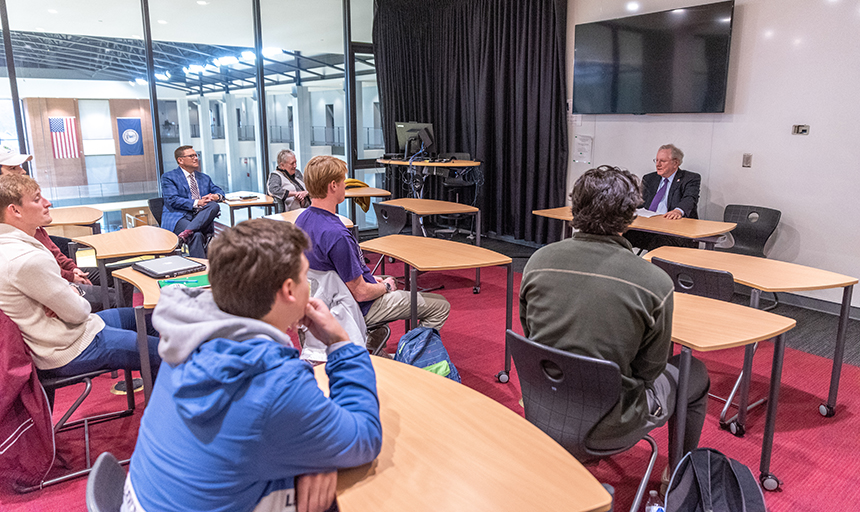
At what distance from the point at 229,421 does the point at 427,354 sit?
1468 millimetres

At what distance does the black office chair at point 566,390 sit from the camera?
1.63 meters

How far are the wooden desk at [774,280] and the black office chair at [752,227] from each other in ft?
5.33

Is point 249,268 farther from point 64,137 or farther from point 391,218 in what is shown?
point 64,137

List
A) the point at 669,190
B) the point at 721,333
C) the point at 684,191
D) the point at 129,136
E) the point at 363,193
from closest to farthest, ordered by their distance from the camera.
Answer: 1. the point at 721,333
2. the point at 684,191
3. the point at 669,190
4. the point at 363,193
5. the point at 129,136

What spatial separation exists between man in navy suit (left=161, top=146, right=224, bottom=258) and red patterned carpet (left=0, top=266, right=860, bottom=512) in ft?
6.74

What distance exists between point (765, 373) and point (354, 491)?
10.3 ft

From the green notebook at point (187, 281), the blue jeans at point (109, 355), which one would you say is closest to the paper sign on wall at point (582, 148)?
the green notebook at point (187, 281)

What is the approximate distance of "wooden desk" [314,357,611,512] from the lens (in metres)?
1.08

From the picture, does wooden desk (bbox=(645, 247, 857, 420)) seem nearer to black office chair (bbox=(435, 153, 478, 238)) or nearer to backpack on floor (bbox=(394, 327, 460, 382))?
backpack on floor (bbox=(394, 327, 460, 382))

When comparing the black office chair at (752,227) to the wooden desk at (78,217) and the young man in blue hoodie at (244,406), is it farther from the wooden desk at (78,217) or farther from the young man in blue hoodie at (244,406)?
the wooden desk at (78,217)

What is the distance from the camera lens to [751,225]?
4.66 m

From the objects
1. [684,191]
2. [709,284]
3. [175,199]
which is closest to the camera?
[709,284]

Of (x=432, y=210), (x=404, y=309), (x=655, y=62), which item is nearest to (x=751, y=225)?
(x=655, y=62)

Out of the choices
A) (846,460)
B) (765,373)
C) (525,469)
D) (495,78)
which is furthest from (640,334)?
(495,78)
